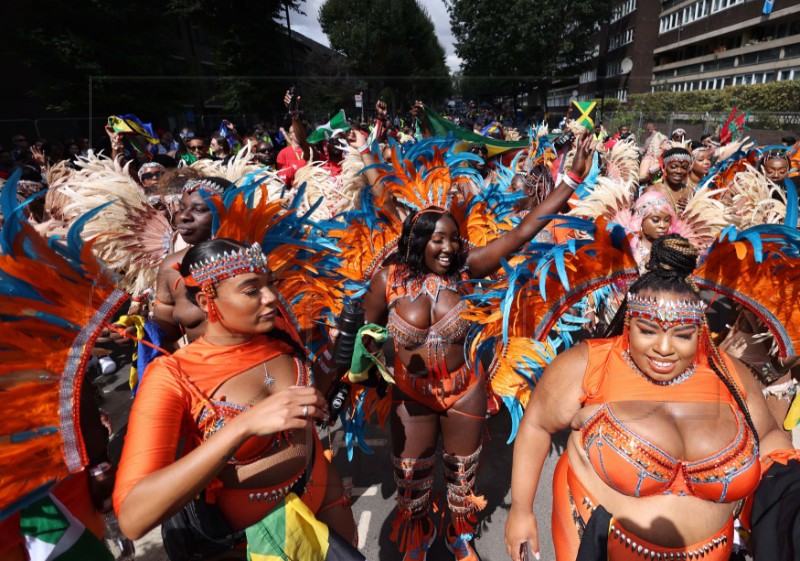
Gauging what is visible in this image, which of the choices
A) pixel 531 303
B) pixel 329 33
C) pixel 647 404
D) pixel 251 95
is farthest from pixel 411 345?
pixel 329 33

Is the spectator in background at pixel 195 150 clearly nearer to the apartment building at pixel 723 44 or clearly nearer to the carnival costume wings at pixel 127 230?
the carnival costume wings at pixel 127 230


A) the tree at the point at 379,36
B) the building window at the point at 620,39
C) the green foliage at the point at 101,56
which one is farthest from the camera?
the tree at the point at 379,36

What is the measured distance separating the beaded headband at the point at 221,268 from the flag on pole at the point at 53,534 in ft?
3.16

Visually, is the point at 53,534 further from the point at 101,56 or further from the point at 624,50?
the point at 624,50

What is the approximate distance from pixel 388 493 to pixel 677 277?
259cm

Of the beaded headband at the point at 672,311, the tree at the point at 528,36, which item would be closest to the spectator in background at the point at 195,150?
the beaded headband at the point at 672,311

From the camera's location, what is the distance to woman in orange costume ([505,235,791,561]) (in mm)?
1673

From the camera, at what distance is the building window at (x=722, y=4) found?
27.4 m

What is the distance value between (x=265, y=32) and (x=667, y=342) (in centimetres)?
2712

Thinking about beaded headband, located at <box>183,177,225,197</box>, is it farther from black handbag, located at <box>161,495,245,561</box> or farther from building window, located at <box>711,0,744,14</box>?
building window, located at <box>711,0,744,14</box>

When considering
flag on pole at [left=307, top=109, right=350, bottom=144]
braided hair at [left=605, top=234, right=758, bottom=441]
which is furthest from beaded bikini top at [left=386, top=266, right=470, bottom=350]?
flag on pole at [left=307, top=109, right=350, bottom=144]

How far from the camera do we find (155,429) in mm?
1424

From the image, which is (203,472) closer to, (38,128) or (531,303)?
(531,303)

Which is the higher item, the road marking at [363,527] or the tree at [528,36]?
the tree at [528,36]
